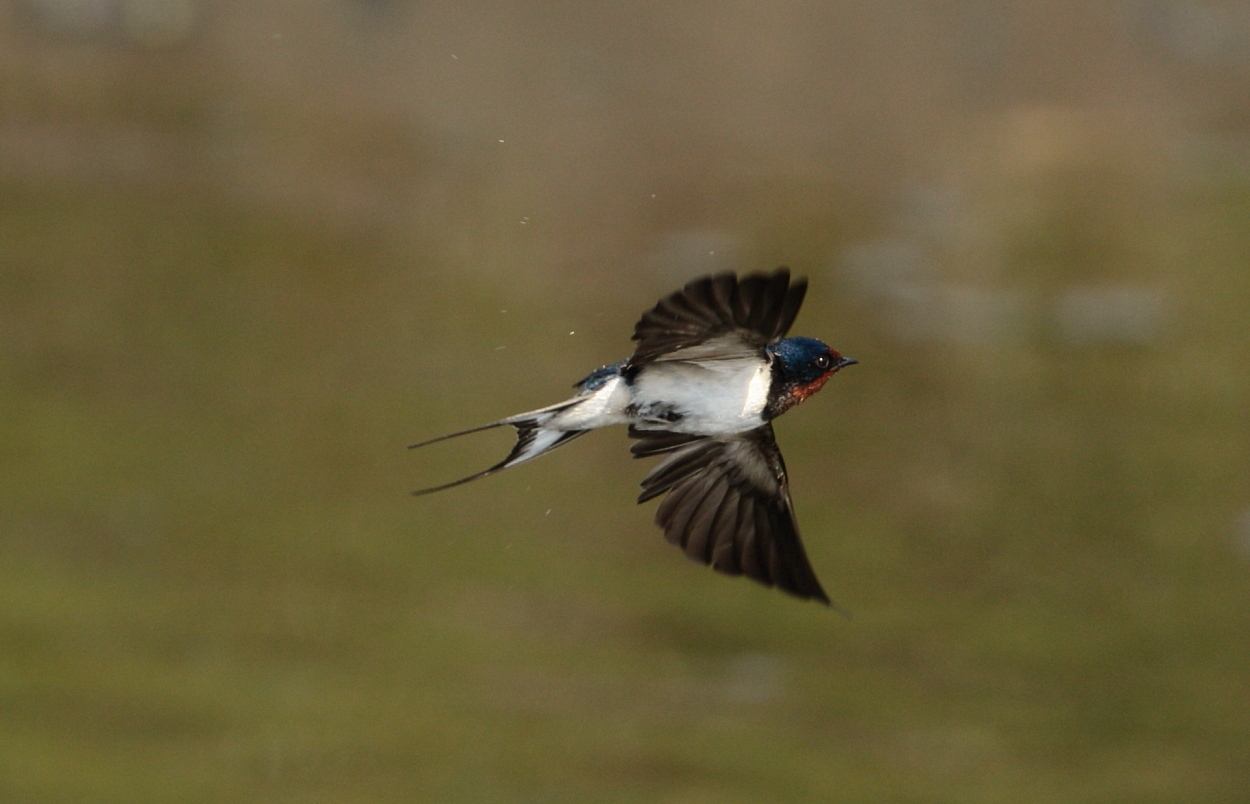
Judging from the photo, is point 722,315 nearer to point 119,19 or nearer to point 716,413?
point 716,413

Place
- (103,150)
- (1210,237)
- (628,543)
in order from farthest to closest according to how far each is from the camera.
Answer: (1210,237) → (103,150) → (628,543)

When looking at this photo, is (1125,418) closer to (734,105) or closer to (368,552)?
(734,105)

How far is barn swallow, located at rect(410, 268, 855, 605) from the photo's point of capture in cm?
591

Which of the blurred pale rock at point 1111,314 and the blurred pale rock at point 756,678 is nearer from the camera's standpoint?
the blurred pale rock at point 756,678

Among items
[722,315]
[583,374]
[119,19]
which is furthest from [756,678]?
[722,315]

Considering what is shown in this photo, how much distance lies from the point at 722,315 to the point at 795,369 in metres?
0.86

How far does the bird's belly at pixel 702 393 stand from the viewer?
6461 mm

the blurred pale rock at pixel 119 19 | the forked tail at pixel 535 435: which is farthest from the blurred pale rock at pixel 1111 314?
the forked tail at pixel 535 435

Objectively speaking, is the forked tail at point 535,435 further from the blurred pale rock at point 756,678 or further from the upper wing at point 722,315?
the blurred pale rock at point 756,678

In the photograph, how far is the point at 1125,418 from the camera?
144ft

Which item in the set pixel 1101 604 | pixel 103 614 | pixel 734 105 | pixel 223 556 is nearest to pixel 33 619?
pixel 103 614

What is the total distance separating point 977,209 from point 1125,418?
6165 millimetres

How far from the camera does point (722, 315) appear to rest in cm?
594

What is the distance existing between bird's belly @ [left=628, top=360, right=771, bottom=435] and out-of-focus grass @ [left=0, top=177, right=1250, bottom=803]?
27324 mm
